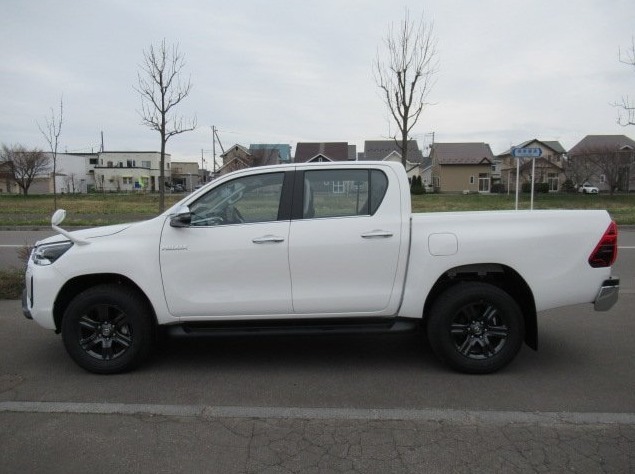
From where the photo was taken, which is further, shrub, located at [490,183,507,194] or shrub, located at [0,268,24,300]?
shrub, located at [490,183,507,194]

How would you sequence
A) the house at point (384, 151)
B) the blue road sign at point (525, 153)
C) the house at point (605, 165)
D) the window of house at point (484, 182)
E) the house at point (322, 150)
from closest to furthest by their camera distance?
the blue road sign at point (525, 153) → the house at point (605, 165) → the house at point (322, 150) → the window of house at point (484, 182) → the house at point (384, 151)

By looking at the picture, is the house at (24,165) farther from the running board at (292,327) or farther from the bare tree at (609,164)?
the running board at (292,327)

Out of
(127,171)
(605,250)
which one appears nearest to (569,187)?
(605,250)

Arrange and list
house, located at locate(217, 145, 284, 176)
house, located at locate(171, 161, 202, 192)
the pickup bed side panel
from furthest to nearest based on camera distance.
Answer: house, located at locate(171, 161, 202, 192), house, located at locate(217, 145, 284, 176), the pickup bed side panel

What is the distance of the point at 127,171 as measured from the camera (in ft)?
289

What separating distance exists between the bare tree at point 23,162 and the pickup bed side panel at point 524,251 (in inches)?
2367

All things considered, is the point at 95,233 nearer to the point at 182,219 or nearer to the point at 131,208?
the point at 182,219

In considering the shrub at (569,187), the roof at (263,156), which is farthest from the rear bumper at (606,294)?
the shrub at (569,187)

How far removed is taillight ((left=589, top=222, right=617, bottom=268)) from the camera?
4395mm

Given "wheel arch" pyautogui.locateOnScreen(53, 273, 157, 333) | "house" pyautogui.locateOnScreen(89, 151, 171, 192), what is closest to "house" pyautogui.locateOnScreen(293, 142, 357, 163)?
"house" pyautogui.locateOnScreen(89, 151, 171, 192)

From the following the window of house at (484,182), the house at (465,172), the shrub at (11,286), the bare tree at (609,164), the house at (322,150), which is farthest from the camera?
the window of house at (484,182)

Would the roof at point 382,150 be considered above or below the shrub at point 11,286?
above

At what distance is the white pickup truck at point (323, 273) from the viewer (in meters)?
4.37

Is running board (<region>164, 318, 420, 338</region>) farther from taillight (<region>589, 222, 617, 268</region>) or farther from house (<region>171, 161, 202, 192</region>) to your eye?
house (<region>171, 161, 202, 192</region>)
